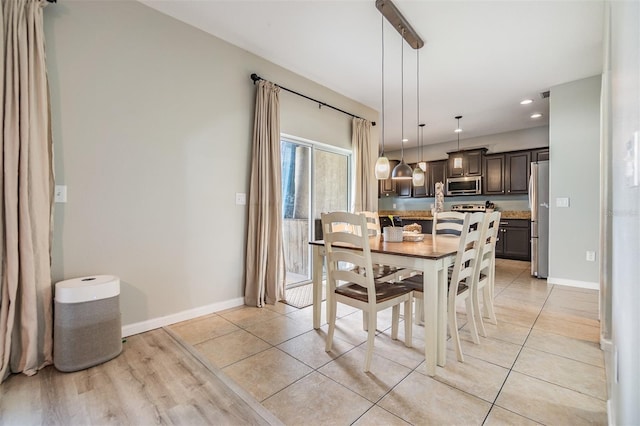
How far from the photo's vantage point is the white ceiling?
8.07 feet

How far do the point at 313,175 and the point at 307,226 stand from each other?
0.71m

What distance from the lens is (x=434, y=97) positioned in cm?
434

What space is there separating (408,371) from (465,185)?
5664mm

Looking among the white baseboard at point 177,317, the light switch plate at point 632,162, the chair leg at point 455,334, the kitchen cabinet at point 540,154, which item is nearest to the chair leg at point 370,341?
the chair leg at point 455,334

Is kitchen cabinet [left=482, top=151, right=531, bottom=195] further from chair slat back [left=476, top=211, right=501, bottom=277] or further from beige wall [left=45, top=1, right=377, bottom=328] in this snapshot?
beige wall [left=45, top=1, right=377, bottom=328]

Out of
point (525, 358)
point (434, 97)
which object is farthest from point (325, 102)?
point (525, 358)

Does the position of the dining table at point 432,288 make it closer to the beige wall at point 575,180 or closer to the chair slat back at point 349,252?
the chair slat back at point 349,252

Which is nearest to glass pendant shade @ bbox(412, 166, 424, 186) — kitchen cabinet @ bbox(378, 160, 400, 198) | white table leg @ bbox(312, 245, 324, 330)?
white table leg @ bbox(312, 245, 324, 330)

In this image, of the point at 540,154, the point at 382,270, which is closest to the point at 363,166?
the point at 382,270

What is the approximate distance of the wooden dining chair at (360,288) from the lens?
1860 millimetres

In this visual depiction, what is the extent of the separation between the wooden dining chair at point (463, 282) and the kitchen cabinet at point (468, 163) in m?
4.78

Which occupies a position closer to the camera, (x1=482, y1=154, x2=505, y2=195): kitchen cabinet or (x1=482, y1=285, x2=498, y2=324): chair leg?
→ (x1=482, y1=285, x2=498, y2=324): chair leg

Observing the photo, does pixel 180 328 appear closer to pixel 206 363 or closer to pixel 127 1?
pixel 206 363

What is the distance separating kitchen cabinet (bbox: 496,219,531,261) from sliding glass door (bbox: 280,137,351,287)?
153 inches
